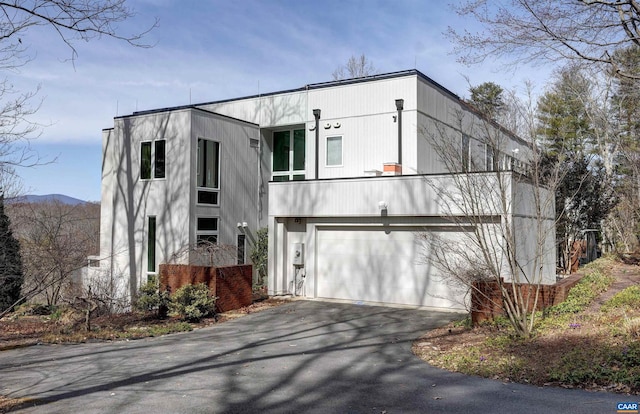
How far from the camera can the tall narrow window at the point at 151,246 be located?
710 inches

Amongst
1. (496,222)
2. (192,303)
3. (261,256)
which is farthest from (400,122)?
(192,303)

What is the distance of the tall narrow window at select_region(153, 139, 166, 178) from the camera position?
1795cm

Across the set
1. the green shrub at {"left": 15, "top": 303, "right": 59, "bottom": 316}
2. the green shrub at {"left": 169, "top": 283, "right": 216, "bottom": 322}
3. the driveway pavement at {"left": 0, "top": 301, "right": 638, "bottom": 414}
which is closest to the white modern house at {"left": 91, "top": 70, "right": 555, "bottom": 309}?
the green shrub at {"left": 15, "top": 303, "right": 59, "bottom": 316}

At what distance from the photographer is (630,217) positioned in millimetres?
22359

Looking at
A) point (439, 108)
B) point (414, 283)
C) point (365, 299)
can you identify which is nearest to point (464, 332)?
point (414, 283)

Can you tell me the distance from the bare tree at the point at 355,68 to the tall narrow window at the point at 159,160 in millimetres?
23877

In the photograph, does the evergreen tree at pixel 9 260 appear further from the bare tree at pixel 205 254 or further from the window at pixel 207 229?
the window at pixel 207 229

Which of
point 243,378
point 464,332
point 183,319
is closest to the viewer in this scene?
point 243,378

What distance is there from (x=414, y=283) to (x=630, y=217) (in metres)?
13.3

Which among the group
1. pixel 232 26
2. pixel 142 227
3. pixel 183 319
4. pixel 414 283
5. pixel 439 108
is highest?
pixel 232 26

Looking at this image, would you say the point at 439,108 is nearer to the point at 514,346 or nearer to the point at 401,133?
the point at 401,133

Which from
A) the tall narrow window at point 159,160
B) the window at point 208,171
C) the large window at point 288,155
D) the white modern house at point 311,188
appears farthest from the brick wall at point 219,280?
the large window at point 288,155

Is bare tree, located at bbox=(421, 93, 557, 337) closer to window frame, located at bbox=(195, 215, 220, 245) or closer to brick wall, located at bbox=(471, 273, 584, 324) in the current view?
brick wall, located at bbox=(471, 273, 584, 324)

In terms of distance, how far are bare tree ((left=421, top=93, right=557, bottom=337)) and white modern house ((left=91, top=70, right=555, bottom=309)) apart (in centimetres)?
17
